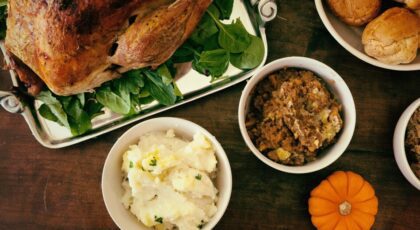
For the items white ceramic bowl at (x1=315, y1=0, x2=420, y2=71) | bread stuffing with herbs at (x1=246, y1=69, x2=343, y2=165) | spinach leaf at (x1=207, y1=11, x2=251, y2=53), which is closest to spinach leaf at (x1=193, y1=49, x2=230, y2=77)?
spinach leaf at (x1=207, y1=11, x2=251, y2=53)

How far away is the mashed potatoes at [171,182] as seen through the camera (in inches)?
43.4

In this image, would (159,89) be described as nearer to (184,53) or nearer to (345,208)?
(184,53)

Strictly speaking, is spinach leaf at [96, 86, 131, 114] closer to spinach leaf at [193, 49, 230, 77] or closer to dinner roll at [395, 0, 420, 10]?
spinach leaf at [193, 49, 230, 77]

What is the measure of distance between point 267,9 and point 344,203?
531 millimetres

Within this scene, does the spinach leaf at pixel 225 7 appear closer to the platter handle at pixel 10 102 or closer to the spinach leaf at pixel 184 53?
the spinach leaf at pixel 184 53

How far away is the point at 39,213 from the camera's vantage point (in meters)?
1.33

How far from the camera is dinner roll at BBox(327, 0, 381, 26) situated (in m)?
1.17

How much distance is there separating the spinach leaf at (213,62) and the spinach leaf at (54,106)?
35cm

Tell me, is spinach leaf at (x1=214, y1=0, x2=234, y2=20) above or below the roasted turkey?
below

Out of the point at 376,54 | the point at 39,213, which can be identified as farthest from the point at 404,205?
the point at 39,213

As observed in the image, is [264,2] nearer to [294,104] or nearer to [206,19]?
[206,19]

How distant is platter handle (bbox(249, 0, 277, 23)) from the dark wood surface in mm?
85

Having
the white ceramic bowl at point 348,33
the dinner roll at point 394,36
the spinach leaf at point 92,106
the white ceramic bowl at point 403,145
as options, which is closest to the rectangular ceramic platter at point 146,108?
the spinach leaf at point 92,106

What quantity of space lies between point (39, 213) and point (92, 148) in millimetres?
236
